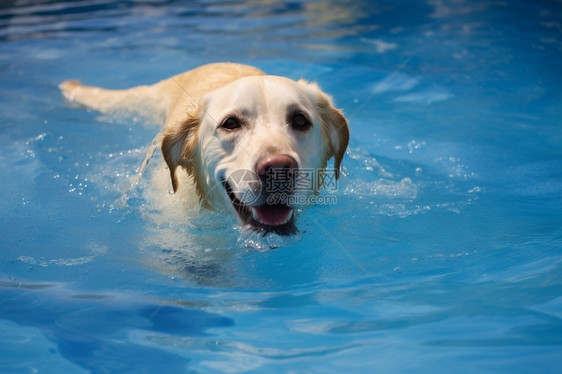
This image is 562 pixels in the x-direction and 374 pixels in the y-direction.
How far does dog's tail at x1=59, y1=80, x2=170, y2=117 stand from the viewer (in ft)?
19.1

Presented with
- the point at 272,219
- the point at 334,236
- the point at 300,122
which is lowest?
the point at 334,236

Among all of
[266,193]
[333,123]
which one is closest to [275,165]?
[266,193]

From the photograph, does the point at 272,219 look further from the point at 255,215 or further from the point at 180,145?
the point at 180,145

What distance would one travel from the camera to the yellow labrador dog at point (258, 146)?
10.4ft

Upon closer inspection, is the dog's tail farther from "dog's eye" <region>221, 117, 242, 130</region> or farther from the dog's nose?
the dog's nose

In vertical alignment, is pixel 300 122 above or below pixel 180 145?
above

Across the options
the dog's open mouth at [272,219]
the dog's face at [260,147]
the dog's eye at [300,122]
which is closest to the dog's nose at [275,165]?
the dog's face at [260,147]

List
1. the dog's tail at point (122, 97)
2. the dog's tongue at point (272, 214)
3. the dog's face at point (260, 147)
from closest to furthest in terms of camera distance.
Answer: the dog's face at point (260, 147)
the dog's tongue at point (272, 214)
the dog's tail at point (122, 97)

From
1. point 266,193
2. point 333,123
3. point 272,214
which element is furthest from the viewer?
point 333,123

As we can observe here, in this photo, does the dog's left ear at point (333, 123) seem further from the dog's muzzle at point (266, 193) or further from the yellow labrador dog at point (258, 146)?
the dog's muzzle at point (266, 193)

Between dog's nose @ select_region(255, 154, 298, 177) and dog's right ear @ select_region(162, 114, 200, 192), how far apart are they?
3.75 ft

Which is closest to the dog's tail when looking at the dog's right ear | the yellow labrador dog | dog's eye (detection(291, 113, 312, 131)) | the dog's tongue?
the yellow labrador dog

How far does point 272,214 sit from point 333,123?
1.08 meters

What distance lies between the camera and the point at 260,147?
10.5 ft
